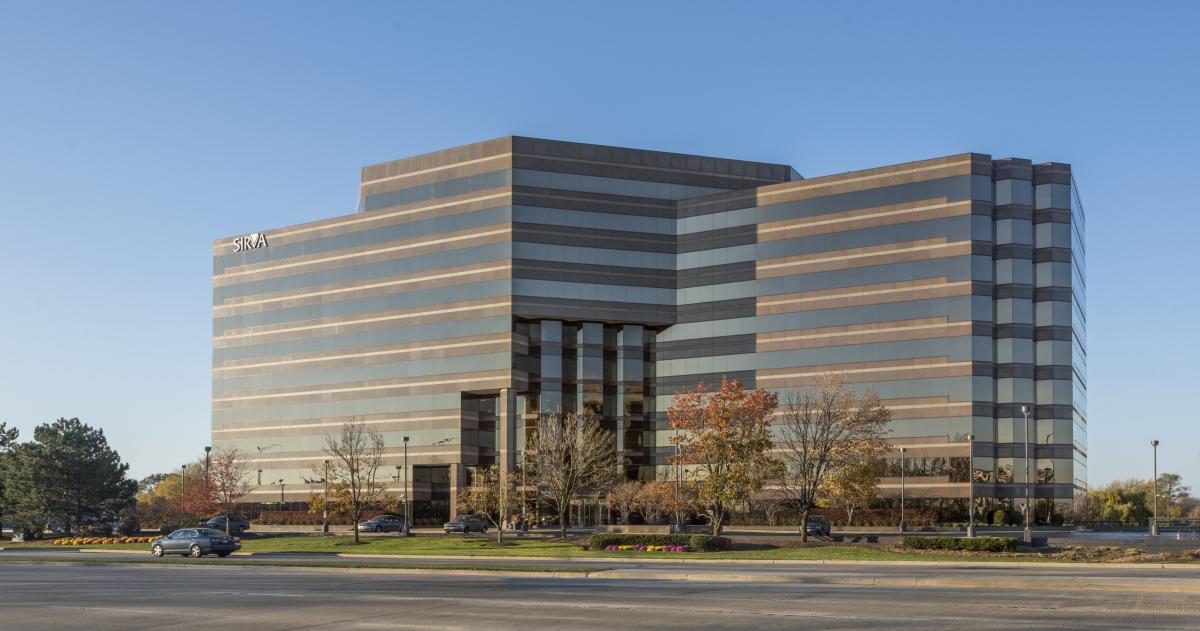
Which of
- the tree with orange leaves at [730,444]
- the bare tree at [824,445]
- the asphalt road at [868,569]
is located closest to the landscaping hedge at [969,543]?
the asphalt road at [868,569]

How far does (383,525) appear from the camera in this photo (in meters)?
87.0

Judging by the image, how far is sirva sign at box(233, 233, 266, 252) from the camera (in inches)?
4779

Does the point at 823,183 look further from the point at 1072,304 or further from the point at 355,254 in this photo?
the point at 355,254

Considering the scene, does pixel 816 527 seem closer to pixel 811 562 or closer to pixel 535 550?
pixel 535 550

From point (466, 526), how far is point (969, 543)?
47.4 meters

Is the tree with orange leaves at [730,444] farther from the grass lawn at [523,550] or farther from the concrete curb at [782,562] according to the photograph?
the concrete curb at [782,562]

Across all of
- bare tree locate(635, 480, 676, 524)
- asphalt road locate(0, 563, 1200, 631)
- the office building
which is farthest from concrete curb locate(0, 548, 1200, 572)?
the office building

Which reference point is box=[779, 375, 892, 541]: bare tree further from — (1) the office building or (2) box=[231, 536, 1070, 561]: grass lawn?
(1) the office building

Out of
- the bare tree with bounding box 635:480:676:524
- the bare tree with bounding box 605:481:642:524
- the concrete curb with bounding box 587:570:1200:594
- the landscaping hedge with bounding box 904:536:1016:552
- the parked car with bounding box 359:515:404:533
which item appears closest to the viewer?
the concrete curb with bounding box 587:570:1200:594

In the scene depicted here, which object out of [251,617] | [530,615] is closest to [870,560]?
[530,615]

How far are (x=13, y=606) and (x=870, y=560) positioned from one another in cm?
2871

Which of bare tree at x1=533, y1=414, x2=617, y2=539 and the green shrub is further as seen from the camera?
the green shrub

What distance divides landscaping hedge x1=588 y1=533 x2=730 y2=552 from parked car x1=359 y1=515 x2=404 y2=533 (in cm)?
3422

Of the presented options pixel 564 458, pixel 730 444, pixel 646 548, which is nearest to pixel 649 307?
pixel 564 458
